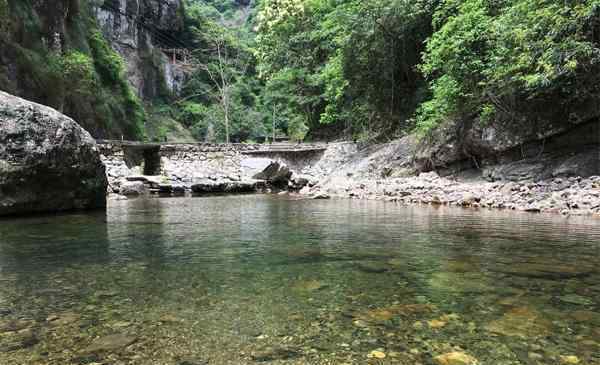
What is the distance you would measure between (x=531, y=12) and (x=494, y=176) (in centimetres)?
459

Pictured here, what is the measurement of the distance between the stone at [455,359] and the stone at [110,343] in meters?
1.35

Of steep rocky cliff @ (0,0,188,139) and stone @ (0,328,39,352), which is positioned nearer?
stone @ (0,328,39,352)

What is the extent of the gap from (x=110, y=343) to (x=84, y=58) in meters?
22.4

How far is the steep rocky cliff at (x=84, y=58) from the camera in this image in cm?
1883

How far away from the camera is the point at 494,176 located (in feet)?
39.1

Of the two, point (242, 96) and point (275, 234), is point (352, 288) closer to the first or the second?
point (275, 234)

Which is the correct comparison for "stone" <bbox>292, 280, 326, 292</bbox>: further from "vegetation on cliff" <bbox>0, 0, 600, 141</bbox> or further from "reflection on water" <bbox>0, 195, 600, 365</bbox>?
"vegetation on cliff" <bbox>0, 0, 600, 141</bbox>

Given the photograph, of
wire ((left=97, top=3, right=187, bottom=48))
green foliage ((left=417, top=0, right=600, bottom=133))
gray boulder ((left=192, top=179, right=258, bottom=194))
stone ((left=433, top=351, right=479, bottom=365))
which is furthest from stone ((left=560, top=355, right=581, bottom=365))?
wire ((left=97, top=3, right=187, bottom=48))

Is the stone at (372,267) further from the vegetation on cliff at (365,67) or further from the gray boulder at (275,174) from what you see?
the gray boulder at (275,174)

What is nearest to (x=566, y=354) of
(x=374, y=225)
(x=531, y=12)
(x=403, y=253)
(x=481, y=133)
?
(x=403, y=253)

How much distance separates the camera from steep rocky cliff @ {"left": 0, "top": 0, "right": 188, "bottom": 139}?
18828 mm

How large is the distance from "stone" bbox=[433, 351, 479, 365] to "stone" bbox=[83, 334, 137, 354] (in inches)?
53.3

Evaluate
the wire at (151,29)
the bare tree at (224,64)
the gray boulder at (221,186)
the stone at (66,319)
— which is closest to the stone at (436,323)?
the stone at (66,319)

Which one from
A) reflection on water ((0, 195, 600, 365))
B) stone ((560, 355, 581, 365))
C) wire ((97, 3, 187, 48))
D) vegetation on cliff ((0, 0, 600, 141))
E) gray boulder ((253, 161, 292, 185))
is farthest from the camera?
wire ((97, 3, 187, 48))
